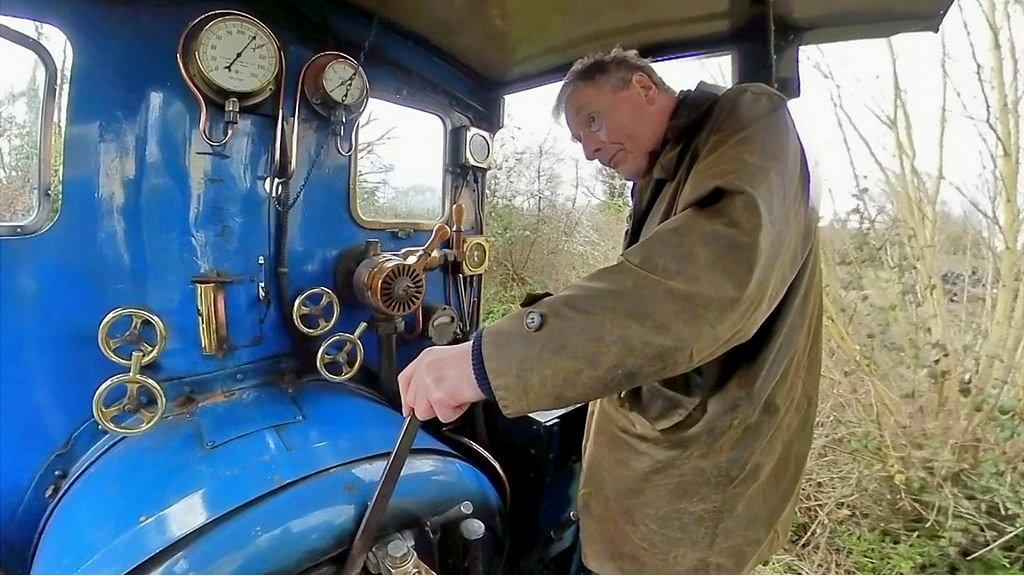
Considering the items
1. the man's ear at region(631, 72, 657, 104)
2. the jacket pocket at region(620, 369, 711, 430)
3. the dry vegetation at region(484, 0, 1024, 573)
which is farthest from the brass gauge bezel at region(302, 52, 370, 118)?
the dry vegetation at region(484, 0, 1024, 573)

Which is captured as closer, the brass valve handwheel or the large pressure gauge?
the large pressure gauge

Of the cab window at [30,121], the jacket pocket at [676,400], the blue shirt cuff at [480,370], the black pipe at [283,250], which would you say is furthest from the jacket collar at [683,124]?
the cab window at [30,121]

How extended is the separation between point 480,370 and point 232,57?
0.86 metres

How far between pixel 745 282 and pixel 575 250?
2.33ft

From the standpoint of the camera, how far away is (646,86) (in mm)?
1018

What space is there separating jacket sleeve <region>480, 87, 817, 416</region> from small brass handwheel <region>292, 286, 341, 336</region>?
0.67 m

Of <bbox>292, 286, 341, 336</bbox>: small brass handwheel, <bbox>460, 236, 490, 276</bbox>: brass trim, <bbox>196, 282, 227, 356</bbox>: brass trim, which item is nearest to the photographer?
<bbox>196, 282, 227, 356</bbox>: brass trim

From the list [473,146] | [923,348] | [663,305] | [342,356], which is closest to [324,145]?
[473,146]

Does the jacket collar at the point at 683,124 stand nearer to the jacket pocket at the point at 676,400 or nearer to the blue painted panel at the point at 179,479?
the jacket pocket at the point at 676,400

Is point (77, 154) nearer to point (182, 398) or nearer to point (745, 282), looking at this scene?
point (182, 398)

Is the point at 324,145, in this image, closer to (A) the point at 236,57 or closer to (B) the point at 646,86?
(A) the point at 236,57

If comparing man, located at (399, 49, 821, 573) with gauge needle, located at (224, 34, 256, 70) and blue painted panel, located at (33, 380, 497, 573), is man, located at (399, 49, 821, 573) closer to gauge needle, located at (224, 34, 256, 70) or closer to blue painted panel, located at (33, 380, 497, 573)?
blue painted panel, located at (33, 380, 497, 573)

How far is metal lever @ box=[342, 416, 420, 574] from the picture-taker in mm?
901

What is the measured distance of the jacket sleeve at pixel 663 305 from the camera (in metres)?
0.71
